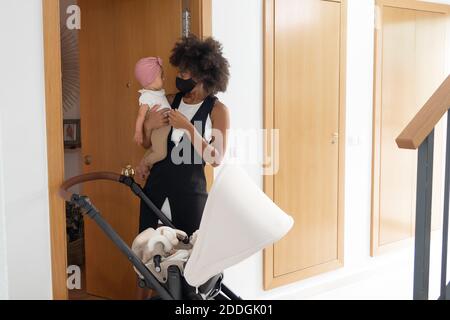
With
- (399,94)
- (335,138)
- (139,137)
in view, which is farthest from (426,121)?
(399,94)

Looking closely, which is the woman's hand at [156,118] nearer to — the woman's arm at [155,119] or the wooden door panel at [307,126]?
the woman's arm at [155,119]

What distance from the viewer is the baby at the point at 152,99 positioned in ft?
7.67

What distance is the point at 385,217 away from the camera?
3.79m

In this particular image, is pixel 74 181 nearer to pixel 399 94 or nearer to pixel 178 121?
pixel 178 121

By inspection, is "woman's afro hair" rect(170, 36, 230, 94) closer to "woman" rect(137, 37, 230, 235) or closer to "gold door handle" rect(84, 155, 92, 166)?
"woman" rect(137, 37, 230, 235)

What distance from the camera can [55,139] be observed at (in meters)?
2.10

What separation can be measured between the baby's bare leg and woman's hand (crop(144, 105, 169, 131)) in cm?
3

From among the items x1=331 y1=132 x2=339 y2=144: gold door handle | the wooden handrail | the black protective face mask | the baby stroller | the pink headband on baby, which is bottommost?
the baby stroller

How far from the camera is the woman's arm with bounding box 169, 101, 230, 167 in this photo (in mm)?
2338

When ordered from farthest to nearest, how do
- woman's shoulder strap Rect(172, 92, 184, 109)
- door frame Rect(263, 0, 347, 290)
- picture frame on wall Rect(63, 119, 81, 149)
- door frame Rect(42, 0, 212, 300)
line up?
picture frame on wall Rect(63, 119, 81, 149), door frame Rect(263, 0, 347, 290), woman's shoulder strap Rect(172, 92, 184, 109), door frame Rect(42, 0, 212, 300)

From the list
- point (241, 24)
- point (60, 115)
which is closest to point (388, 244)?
point (241, 24)

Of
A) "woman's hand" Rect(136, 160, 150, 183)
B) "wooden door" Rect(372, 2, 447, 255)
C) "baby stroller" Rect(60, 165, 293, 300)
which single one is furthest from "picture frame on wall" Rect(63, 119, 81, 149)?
"wooden door" Rect(372, 2, 447, 255)

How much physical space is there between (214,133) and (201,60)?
38cm
